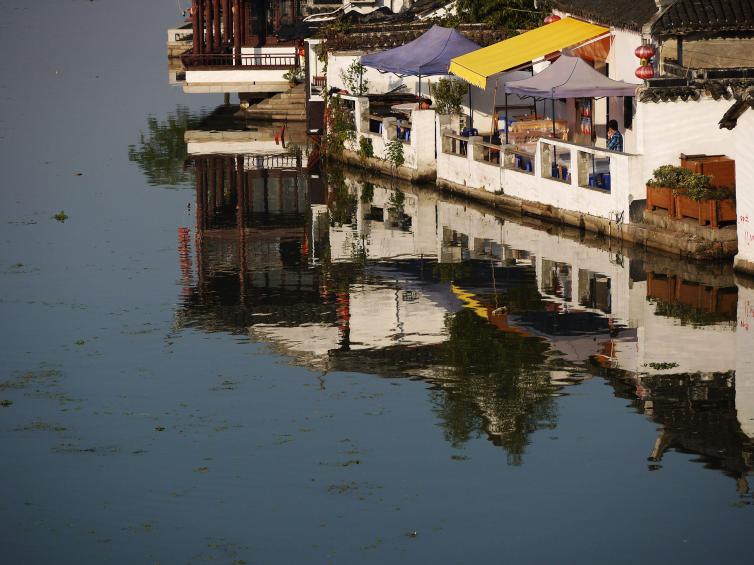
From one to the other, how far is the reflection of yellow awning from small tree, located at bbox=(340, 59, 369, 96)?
8.12m

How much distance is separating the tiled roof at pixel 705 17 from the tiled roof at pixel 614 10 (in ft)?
2.20

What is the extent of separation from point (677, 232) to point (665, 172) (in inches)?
50.3

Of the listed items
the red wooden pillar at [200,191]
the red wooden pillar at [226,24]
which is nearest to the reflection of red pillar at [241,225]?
the red wooden pillar at [200,191]

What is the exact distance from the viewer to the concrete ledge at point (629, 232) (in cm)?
2805

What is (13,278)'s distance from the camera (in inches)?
1164

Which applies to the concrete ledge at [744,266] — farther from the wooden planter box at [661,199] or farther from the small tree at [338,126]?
the small tree at [338,126]

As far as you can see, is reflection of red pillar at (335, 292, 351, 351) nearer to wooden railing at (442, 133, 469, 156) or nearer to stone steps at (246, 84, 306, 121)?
wooden railing at (442, 133, 469, 156)

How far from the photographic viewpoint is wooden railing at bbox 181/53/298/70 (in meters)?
60.0

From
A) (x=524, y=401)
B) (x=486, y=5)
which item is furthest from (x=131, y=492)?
(x=486, y=5)

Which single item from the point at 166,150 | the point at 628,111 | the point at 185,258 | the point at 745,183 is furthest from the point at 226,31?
the point at 745,183

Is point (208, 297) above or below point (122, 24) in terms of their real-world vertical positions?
below

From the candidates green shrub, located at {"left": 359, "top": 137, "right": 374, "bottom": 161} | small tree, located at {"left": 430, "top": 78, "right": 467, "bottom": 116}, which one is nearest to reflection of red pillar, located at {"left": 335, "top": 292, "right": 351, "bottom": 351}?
small tree, located at {"left": 430, "top": 78, "right": 467, "bottom": 116}

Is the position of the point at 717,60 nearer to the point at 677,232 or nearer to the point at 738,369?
the point at 677,232

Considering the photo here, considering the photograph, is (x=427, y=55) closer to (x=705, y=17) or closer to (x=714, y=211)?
Result: (x=705, y=17)
